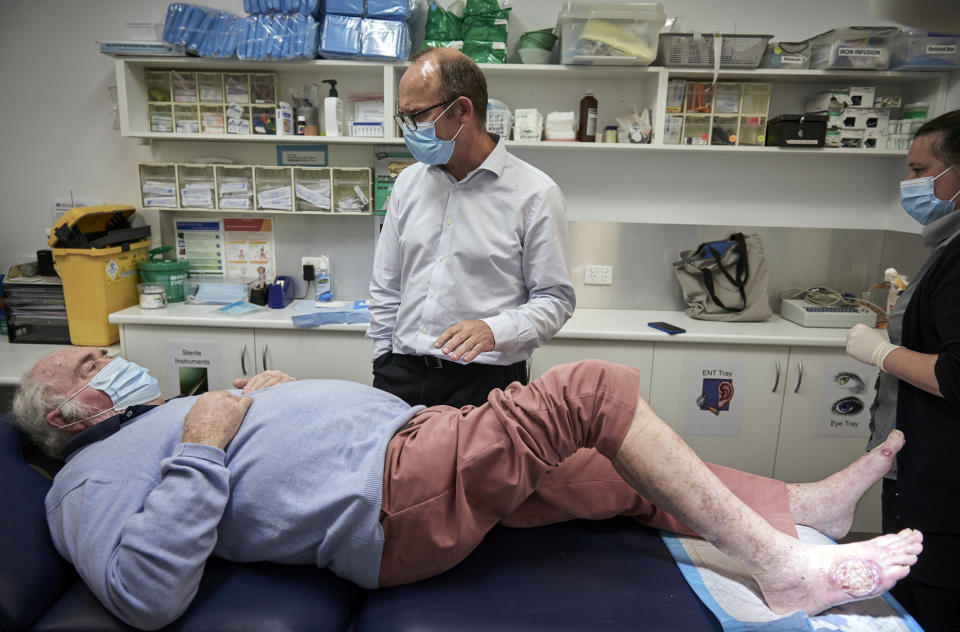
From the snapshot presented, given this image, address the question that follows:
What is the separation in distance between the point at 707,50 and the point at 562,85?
67 centimetres

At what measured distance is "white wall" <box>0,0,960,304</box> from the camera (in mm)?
3035

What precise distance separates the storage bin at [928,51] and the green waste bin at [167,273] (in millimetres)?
3411

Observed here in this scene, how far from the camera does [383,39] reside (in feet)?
8.89

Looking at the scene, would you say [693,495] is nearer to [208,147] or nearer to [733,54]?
[733,54]

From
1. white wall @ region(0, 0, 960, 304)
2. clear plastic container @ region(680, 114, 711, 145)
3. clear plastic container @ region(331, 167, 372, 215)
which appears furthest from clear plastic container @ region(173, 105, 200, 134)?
clear plastic container @ region(680, 114, 711, 145)

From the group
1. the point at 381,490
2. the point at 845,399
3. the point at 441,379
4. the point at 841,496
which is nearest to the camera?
the point at 381,490

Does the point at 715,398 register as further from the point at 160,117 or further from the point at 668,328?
the point at 160,117

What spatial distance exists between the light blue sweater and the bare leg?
567 mm

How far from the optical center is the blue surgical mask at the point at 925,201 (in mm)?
1498

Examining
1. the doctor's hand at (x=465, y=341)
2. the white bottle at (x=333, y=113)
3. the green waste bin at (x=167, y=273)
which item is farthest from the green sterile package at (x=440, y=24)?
the doctor's hand at (x=465, y=341)

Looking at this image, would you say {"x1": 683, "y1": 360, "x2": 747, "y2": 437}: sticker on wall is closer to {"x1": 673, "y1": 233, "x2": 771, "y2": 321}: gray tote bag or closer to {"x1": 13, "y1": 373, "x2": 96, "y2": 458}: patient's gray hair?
{"x1": 673, "y1": 233, "x2": 771, "y2": 321}: gray tote bag

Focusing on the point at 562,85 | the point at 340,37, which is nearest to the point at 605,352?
the point at 562,85

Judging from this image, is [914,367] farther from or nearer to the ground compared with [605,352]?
farther from the ground

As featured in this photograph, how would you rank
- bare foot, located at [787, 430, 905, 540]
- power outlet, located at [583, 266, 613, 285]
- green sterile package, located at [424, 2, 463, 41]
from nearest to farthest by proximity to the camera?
1. bare foot, located at [787, 430, 905, 540]
2. green sterile package, located at [424, 2, 463, 41]
3. power outlet, located at [583, 266, 613, 285]
